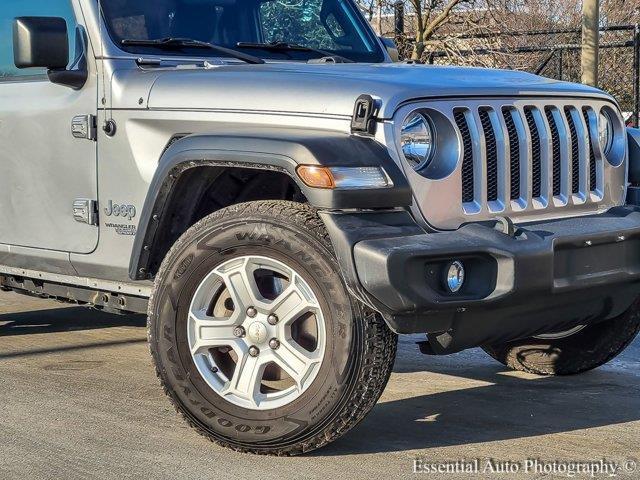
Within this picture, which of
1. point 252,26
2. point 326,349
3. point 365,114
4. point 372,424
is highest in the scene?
point 252,26

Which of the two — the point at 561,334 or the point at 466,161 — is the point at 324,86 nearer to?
the point at 466,161

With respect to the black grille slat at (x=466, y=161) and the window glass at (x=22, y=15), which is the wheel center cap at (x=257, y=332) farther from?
the window glass at (x=22, y=15)

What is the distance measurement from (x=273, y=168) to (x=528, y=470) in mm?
1440

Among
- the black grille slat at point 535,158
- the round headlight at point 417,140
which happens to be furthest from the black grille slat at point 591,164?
the round headlight at point 417,140

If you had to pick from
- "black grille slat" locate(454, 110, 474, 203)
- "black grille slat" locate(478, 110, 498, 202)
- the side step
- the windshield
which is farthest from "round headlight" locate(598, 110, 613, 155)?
the side step

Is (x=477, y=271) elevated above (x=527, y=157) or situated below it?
below

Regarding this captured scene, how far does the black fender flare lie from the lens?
3891 mm

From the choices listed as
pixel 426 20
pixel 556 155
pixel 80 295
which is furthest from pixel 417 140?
pixel 426 20

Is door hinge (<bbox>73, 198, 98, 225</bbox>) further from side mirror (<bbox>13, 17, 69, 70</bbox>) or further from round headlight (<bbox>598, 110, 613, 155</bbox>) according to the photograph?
round headlight (<bbox>598, 110, 613, 155</bbox>)

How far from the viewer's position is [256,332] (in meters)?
4.18

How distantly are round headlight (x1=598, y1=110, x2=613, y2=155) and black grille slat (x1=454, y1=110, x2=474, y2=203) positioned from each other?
95cm

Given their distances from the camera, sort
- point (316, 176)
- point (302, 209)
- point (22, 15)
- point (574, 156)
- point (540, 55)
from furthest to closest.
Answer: point (540, 55), point (22, 15), point (574, 156), point (302, 209), point (316, 176)

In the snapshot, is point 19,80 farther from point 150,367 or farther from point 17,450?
point 17,450

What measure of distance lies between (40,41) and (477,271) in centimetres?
222
